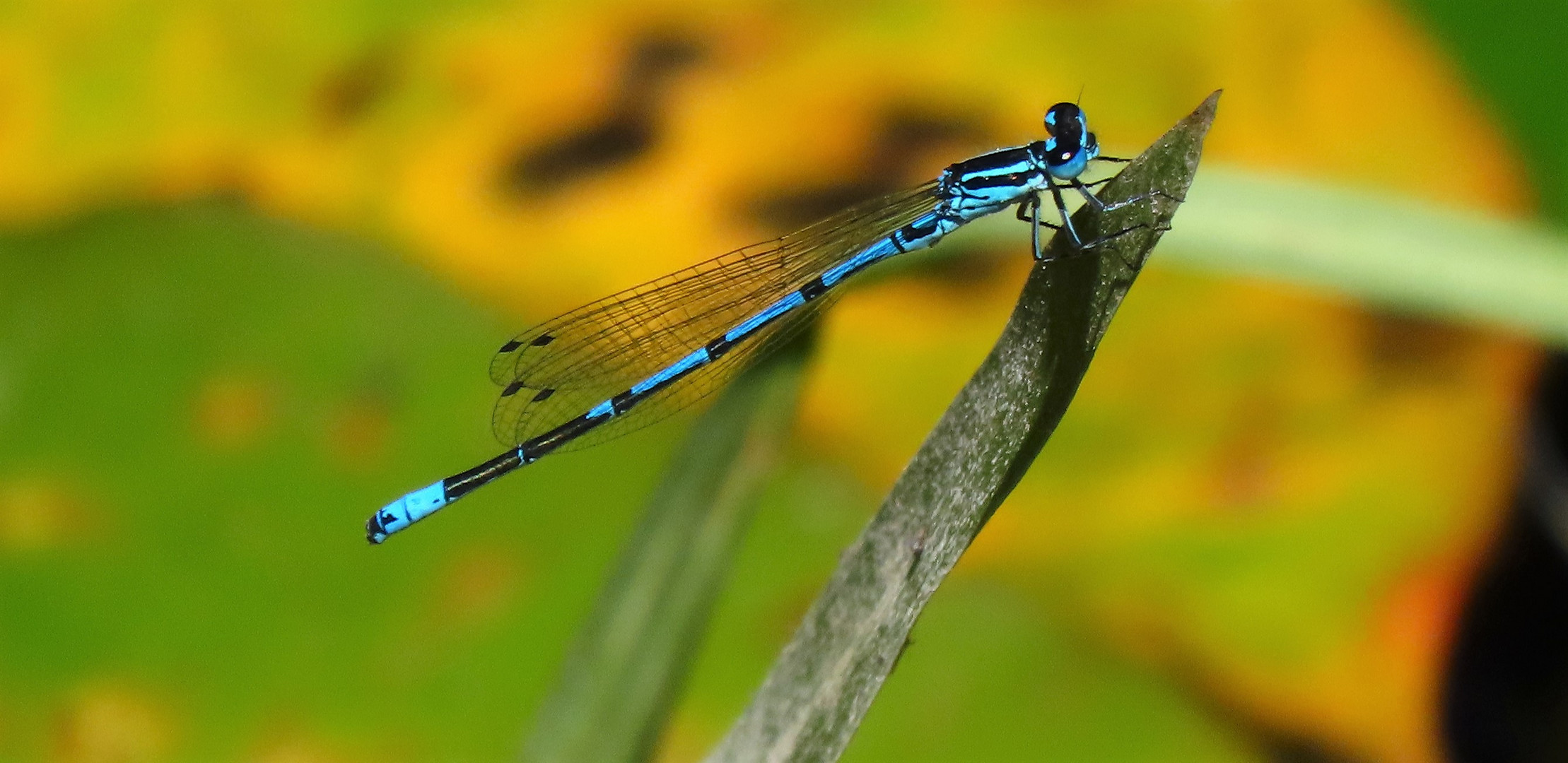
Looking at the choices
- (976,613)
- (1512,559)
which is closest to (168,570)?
(976,613)

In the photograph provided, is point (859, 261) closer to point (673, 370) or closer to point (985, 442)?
point (673, 370)

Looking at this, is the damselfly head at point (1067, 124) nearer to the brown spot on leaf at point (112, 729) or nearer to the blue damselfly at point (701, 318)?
the blue damselfly at point (701, 318)

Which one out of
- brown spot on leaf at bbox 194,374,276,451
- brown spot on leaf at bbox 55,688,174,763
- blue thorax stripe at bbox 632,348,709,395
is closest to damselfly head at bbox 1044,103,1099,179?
blue thorax stripe at bbox 632,348,709,395

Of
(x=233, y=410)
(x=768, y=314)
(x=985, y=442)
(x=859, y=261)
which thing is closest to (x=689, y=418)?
(x=768, y=314)

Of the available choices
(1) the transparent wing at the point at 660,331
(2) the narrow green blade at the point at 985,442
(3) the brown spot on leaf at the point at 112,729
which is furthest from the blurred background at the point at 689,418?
(2) the narrow green blade at the point at 985,442

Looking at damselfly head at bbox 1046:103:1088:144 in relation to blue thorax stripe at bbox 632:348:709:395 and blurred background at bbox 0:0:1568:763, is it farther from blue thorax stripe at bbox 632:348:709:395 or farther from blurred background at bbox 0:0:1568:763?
blue thorax stripe at bbox 632:348:709:395

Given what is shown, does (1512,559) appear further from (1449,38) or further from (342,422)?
(342,422)
